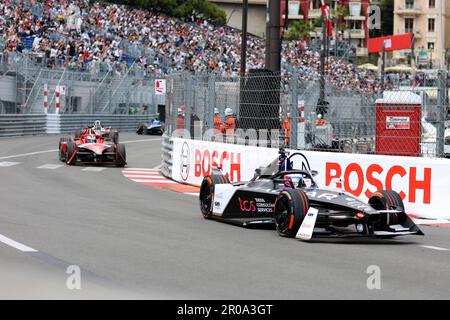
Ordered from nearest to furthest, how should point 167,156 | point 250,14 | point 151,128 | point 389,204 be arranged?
point 389,204, point 167,156, point 151,128, point 250,14

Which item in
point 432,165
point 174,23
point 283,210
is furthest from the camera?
point 174,23

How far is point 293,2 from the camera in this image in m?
108

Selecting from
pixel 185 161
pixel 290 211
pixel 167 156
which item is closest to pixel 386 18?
pixel 167 156

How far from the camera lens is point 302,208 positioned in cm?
1141

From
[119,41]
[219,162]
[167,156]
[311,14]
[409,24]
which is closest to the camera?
[219,162]

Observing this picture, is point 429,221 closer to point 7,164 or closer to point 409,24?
point 7,164

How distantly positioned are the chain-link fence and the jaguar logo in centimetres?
116

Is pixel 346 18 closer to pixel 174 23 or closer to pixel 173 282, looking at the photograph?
pixel 174 23

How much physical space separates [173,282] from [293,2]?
10193cm

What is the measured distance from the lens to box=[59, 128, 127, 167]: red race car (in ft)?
82.2

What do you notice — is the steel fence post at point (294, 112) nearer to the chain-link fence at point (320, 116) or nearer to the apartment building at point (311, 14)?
the chain-link fence at point (320, 116)

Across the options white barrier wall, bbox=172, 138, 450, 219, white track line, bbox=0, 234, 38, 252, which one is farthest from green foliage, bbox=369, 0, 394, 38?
white track line, bbox=0, 234, 38, 252

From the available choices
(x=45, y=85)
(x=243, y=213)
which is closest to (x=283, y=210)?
(x=243, y=213)

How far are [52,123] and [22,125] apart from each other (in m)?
2.50
